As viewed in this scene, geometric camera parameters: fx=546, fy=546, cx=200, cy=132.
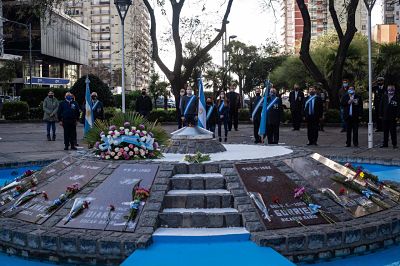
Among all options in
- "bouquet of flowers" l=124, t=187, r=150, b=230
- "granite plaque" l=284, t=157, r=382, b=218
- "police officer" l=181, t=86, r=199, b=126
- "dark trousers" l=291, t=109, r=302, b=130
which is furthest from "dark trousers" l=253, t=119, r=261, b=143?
"bouquet of flowers" l=124, t=187, r=150, b=230

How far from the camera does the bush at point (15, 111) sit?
35.0 m

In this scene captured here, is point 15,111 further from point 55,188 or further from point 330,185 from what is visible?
point 330,185

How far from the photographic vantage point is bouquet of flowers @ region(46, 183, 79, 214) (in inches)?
306

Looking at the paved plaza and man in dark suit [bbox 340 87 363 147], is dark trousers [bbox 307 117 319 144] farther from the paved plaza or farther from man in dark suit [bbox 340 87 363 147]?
man in dark suit [bbox 340 87 363 147]

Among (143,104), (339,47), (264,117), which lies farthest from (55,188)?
(339,47)

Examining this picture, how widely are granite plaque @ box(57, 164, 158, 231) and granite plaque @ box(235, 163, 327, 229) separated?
57.4 inches

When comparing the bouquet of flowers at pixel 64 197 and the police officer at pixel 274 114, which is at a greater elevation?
the police officer at pixel 274 114

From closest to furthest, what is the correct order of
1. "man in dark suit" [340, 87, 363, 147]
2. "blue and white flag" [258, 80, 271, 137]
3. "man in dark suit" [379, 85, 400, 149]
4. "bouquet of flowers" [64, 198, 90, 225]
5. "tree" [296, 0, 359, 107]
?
"bouquet of flowers" [64, 198, 90, 225] < "blue and white flag" [258, 80, 271, 137] < "man in dark suit" [379, 85, 400, 149] < "man in dark suit" [340, 87, 363, 147] < "tree" [296, 0, 359, 107]

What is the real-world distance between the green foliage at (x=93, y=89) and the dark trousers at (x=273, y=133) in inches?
620

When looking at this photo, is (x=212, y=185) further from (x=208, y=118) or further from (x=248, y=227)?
(x=208, y=118)

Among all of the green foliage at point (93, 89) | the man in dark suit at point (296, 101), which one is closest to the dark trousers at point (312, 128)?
the man in dark suit at point (296, 101)

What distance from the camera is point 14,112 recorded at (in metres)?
35.0

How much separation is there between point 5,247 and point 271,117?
11050mm

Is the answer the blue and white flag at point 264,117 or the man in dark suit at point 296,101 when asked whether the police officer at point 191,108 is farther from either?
the man in dark suit at point 296,101
